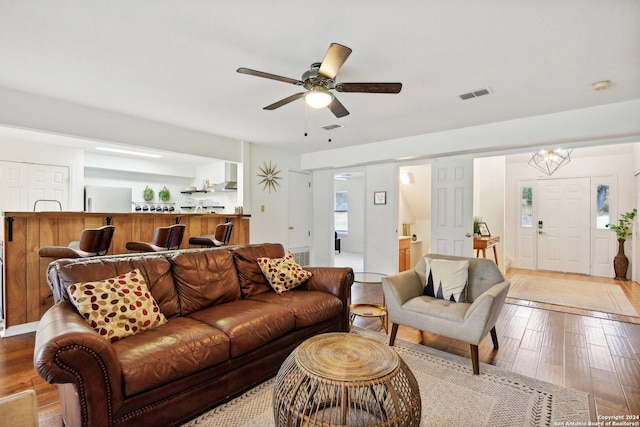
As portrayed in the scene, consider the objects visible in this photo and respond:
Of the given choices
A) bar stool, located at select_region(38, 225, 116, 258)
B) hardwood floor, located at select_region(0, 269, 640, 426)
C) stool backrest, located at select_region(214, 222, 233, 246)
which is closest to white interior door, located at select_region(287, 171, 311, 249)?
stool backrest, located at select_region(214, 222, 233, 246)

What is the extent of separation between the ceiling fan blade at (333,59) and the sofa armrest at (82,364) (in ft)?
6.64

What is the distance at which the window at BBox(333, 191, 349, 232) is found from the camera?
9.77 meters

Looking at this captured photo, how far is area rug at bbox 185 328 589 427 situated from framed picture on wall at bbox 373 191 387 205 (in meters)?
3.58

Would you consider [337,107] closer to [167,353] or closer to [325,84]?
[325,84]

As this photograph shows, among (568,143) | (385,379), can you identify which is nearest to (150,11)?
(385,379)

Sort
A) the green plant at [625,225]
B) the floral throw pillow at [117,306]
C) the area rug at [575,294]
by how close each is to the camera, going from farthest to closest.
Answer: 1. the green plant at [625,225]
2. the area rug at [575,294]
3. the floral throw pillow at [117,306]

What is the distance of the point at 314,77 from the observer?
2.40 m

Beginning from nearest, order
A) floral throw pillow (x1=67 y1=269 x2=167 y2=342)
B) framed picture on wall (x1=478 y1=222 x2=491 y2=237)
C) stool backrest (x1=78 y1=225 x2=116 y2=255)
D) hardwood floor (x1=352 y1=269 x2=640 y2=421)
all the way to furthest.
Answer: floral throw pillow (x1=67 y1=269 x2=167 y2=342)
hardwood floor (x1=352 y1=269 x2=640 y2=421)
stool backrest (x1=78 y1=225 x2=116 y2=255)
framed picture on wall (x1=478 y1=222 x2=491 y2=237)

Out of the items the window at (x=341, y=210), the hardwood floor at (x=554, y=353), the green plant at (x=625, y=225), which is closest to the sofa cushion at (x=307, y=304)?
the hardwood floor at (x=554, y=353)

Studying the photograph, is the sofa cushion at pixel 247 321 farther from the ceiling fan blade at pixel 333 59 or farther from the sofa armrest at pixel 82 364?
the ceiling fan blade at pixel 333 59

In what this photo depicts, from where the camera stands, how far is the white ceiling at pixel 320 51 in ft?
6.19

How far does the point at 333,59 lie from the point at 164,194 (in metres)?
6.78

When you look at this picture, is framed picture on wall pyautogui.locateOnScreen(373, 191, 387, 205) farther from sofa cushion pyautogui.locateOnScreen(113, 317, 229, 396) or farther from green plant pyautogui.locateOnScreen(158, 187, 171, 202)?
green plant pyautogui.locateOnScreen(158, 187, 171, 202)

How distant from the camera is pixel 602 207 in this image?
595 cm
